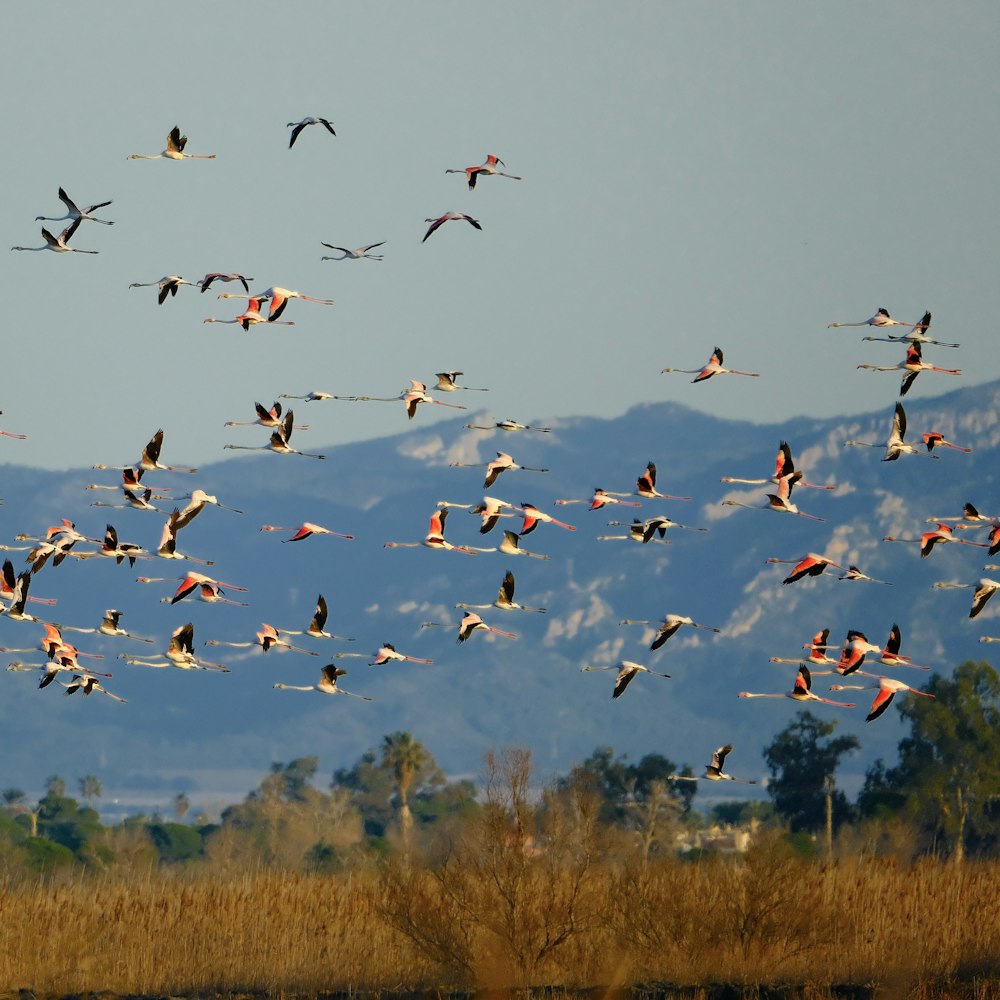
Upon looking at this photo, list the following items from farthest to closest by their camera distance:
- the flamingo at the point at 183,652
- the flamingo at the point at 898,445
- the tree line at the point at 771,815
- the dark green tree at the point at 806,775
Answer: the dark green tree at the point at 806,775, the tree line at the point at 771,815, the flamingo at the point at 898,445, the flamingo at the point at 183,652

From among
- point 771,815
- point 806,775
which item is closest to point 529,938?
point 806,775

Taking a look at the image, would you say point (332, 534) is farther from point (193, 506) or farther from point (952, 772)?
point (952, 772)

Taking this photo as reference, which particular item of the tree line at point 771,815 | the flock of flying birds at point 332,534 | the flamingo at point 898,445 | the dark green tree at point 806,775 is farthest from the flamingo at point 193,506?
the dark green tree at point 806,775

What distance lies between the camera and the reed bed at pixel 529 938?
1528 inches

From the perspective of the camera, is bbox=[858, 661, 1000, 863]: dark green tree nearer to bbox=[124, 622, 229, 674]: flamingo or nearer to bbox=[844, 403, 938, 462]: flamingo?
bbox=[844, 403, 938, 462]: flamingo

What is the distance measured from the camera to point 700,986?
38.7m

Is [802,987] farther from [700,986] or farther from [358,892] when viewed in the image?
[358,892]

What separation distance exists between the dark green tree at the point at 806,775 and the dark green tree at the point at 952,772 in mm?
2543

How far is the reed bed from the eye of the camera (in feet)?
127

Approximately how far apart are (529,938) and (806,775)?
84.5m

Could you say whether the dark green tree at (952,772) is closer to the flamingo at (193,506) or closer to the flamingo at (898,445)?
the flamingo at (898,445)

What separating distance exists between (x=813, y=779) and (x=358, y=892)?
80853 millimetres

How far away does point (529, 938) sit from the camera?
127ft

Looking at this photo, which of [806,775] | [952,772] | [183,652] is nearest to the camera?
[183,652]
